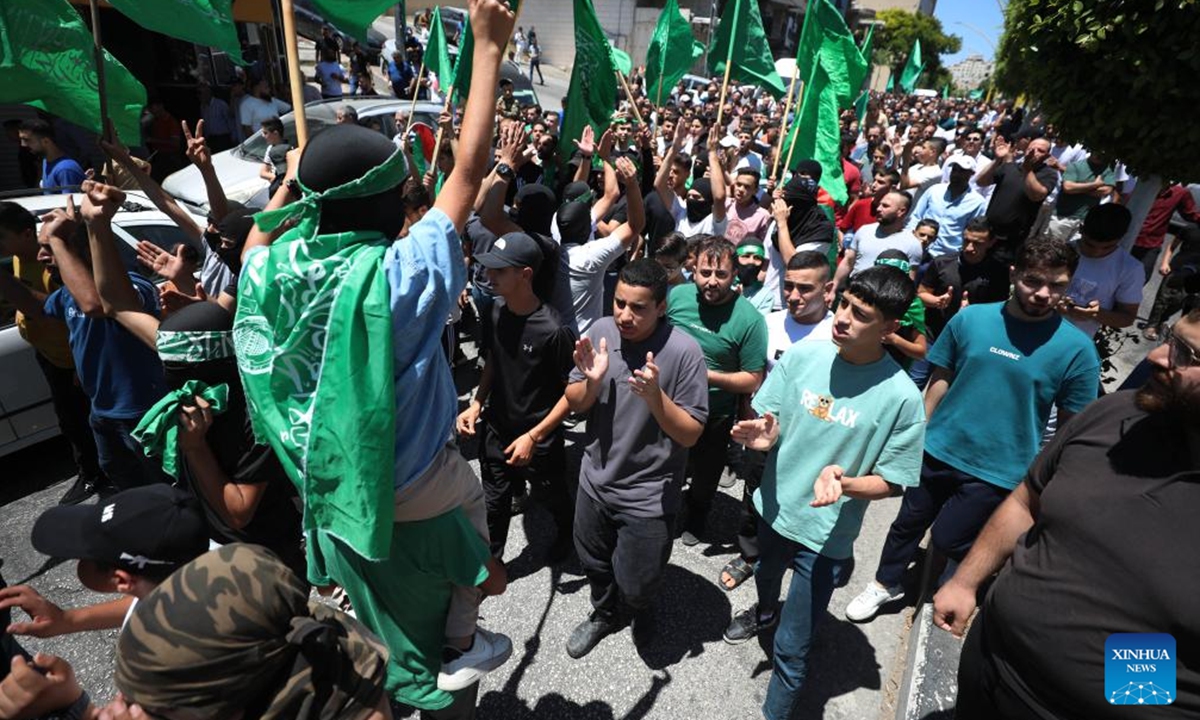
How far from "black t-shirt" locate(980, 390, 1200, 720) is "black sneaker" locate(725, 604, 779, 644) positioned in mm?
1337

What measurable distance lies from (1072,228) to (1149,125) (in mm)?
4002

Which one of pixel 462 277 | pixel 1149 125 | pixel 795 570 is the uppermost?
pixel 1149 125

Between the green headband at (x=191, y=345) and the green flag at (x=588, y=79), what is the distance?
3776mm

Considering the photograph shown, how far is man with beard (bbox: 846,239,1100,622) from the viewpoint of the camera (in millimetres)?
2922

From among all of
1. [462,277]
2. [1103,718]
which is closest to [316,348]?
[462,277]

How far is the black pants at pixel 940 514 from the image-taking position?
316cm

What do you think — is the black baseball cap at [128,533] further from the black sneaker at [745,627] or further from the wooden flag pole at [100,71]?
the black sneaker at [745,627]

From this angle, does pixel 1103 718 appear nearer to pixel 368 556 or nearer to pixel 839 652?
pixel 839 652

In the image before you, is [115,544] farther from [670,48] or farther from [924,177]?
[924,177]

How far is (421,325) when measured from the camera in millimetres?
1479

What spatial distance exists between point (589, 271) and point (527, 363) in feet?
3.79

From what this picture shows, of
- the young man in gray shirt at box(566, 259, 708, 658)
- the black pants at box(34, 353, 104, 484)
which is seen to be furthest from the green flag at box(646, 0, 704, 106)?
the black pants at box(34, 353, 104, 484)

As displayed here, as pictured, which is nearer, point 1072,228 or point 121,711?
point 121,711

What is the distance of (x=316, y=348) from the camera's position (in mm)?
1459
